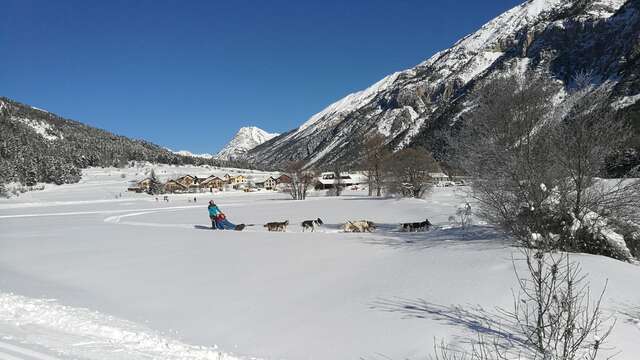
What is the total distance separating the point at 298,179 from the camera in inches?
2483

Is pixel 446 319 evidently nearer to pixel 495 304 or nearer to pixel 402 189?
pixel 495 304

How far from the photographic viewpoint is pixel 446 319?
6.56 metres

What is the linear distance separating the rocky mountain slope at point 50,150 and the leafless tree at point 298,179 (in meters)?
46.8

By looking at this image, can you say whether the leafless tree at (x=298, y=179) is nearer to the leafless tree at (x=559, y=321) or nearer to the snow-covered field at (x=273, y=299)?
the snow-covered field at (x=273, y=299)

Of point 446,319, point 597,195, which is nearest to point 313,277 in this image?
point 446,319

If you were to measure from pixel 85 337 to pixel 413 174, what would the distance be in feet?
133

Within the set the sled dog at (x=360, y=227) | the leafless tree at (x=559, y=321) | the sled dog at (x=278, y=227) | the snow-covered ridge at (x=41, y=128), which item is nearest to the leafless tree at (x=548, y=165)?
the leafless tree at (x=559, y=321)

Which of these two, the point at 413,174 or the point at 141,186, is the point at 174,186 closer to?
the point at 141,186

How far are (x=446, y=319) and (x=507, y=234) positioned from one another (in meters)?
7.00

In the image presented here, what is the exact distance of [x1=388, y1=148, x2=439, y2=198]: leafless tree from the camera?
4441 cm

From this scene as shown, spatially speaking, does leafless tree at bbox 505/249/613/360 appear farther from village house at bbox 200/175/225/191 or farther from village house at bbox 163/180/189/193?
village house at bbox 200/175/225/191

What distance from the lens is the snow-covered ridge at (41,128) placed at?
172 meters

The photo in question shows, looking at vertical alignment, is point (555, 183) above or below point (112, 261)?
above

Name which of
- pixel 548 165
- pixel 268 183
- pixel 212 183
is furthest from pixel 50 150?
pixel 548 165
